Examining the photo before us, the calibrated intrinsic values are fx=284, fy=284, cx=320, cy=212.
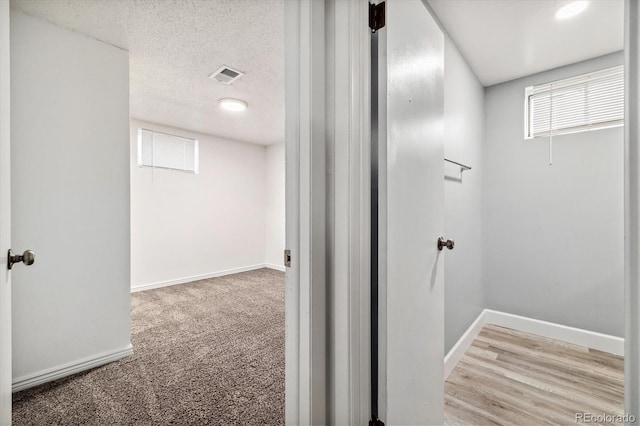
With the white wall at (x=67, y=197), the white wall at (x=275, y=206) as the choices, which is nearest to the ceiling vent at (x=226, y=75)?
the white wall at (x=67, y=197)

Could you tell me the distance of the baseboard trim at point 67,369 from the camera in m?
1.74

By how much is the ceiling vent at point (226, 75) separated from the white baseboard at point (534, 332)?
274 centimetres

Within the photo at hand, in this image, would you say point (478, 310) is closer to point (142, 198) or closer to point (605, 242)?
point (605, 242)

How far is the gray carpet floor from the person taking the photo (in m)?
1.54

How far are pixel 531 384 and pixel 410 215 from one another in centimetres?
158

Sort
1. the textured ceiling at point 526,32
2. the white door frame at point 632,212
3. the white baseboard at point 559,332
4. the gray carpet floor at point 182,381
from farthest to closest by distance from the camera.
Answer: the white baseboard at point 559,332
the textured ceiling at point 526,32
the gray carpet floor at point 182,381
the white door frame at point 632,212

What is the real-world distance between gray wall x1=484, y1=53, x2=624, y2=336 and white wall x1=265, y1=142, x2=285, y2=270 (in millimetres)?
3390

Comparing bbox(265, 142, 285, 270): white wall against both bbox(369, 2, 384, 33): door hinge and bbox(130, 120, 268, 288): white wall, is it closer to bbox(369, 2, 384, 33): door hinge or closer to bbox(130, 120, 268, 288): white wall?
bbox(130, 120, 268, 288): white wall

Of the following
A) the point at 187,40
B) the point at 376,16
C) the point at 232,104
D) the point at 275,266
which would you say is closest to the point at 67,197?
the point at 187,40

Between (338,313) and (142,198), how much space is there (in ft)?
12.6

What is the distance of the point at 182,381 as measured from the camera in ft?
5.99

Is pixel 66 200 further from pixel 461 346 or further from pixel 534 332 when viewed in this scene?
pixel 534 332

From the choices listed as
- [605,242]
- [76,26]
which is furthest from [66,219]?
[605,242]

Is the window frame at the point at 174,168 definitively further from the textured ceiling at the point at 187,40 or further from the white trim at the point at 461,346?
the white trim at the point at 461,346
